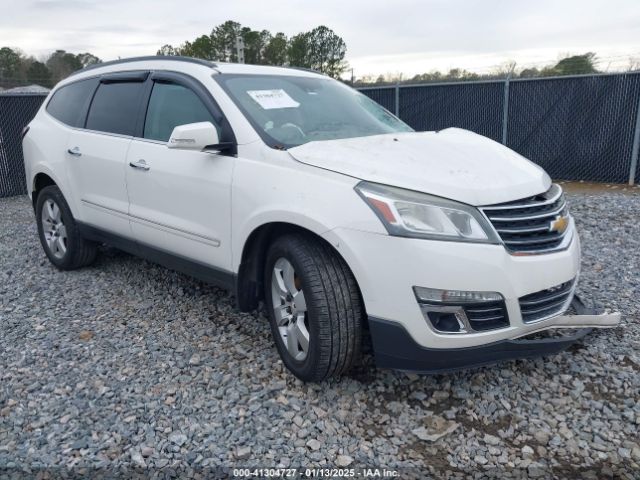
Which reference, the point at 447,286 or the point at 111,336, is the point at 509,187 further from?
the point at 111,336

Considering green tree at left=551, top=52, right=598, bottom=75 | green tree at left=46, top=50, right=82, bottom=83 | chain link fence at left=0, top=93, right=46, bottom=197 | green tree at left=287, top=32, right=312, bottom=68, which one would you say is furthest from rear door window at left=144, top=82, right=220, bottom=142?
green tree at left=46, top=50, right=82, bottom=83

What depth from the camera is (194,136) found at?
3092mm

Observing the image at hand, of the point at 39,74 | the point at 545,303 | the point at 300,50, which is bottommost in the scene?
the point at 545,303

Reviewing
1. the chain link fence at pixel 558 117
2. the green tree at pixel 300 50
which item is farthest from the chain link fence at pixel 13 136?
the green tree at pixel 300 50

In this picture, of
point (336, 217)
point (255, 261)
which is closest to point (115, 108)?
point (255, 261)

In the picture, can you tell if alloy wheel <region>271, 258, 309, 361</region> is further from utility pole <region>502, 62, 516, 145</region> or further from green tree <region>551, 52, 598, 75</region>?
green tree <region>551, 52, 598, 75</region>

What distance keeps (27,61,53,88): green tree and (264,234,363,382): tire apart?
47215 mm

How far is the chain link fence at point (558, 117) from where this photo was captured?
33.9 feet

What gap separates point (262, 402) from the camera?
9.61 feet

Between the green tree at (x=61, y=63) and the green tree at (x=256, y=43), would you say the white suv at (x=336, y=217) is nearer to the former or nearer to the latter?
the green tree at (x=256, y=43)

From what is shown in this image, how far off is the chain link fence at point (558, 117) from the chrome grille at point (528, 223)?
8785mm

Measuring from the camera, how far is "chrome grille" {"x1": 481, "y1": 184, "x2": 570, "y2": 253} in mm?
2584

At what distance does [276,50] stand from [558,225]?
46154 millimetres

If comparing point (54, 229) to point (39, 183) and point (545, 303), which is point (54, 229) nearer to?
point (39, 183)
